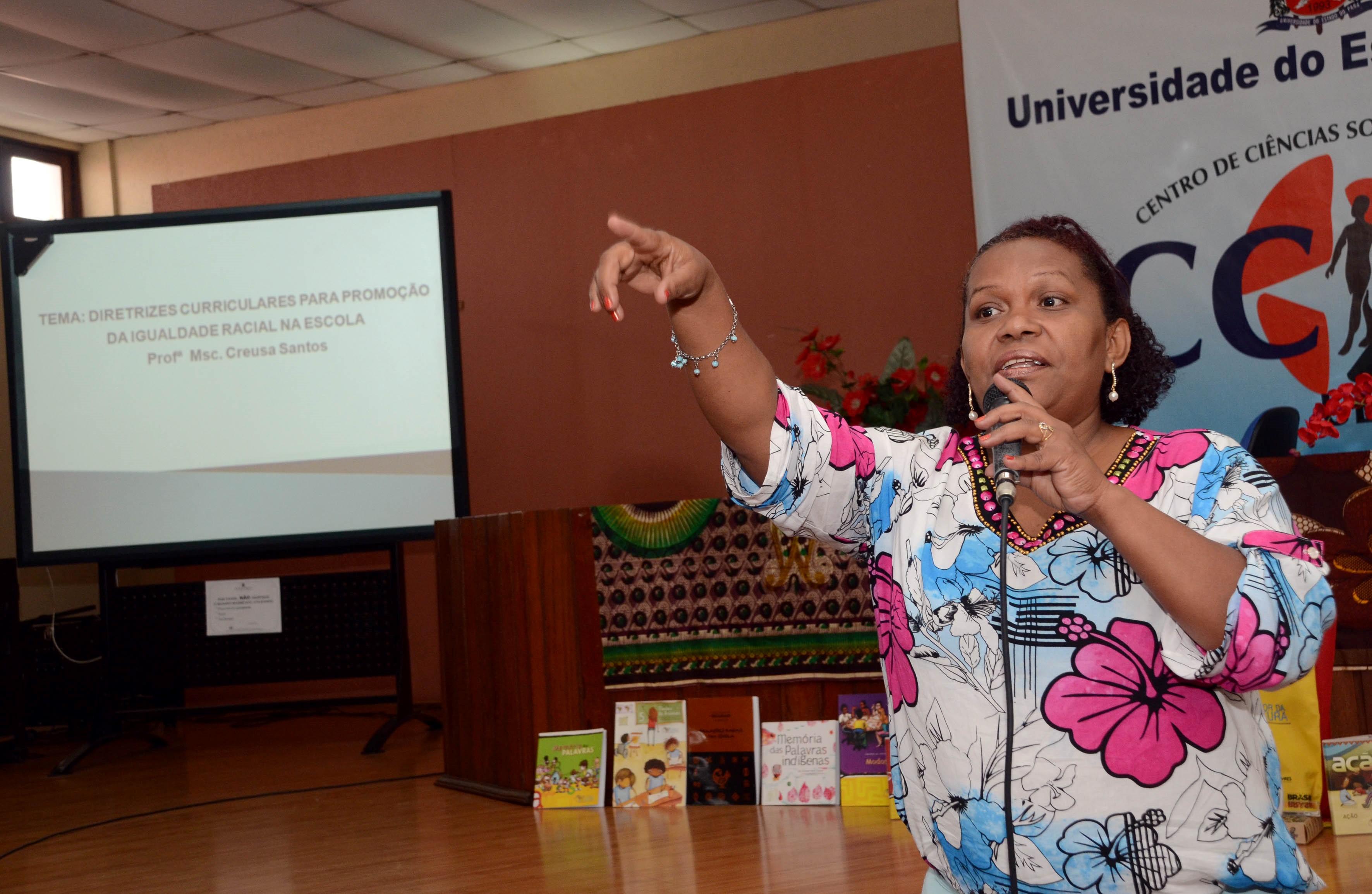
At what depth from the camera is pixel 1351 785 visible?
2.70 metres

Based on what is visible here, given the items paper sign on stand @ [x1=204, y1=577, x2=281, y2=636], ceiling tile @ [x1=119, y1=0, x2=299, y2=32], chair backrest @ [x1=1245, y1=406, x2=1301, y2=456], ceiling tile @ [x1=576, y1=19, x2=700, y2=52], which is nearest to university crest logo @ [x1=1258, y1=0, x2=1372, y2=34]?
chair backrest @ [x1=1245, y1=406, x2=1301, y2=456]

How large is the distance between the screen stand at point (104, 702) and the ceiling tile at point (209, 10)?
98.6 inches

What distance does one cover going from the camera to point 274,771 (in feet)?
14.8

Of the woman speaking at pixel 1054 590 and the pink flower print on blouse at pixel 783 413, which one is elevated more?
the pink flower print on blouse at pixel 783 413

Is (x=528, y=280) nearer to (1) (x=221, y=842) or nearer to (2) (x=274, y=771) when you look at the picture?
(2) (x=274, y=771)

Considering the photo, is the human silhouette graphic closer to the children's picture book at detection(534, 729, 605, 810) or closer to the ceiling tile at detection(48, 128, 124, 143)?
the children's picture book at detection(534, 729, 605, 810)

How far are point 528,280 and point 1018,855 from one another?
16.2 feet

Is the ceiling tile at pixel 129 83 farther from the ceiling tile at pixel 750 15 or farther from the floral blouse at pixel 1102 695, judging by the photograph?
the floral blouse at pixel 1102 695

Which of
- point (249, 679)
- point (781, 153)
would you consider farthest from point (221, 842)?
point (781, 153)

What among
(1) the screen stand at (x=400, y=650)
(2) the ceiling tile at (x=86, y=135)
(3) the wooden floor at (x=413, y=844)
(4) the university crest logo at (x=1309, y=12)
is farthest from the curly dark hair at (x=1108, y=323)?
(2) the ceiling tile at (x=86, y=135)

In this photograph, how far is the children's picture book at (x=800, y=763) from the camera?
3.30 m

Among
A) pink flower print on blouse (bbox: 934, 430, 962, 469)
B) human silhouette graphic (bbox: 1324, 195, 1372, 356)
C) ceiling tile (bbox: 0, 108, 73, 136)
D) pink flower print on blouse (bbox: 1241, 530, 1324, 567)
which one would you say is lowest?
pink flower print on blouse (bbox: 1241, 530, 1324, 567)

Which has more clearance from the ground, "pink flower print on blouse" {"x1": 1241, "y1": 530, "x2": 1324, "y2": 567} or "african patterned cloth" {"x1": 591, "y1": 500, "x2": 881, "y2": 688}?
"pink flower print on blouse" {"x1": 1241, "y1": 530, "x2": 1324, "y2": 567}

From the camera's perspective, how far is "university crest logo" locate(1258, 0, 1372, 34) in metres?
3.28
